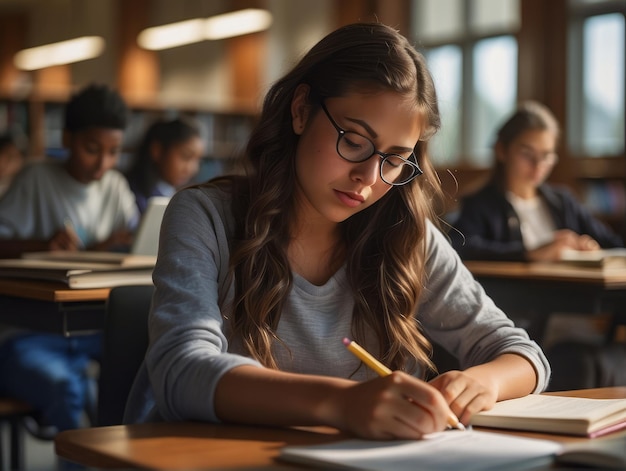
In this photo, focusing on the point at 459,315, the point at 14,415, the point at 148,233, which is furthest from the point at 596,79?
the point at 459,315

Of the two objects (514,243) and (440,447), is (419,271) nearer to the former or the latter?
(440,447)

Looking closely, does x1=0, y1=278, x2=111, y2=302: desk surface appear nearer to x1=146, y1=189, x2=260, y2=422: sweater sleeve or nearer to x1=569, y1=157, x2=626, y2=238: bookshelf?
x1=146, y1=189, x2=260, y2=422: sweater sleeve

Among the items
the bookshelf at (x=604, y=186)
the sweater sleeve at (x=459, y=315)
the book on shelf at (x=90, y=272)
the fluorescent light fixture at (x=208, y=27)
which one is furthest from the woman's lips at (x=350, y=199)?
the fluorescent light fixture at (x=208, y=27)

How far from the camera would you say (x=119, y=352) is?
1501mm

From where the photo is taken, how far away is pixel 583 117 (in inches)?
278

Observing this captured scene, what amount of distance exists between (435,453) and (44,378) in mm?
1808

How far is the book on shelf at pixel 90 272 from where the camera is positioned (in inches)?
75.1

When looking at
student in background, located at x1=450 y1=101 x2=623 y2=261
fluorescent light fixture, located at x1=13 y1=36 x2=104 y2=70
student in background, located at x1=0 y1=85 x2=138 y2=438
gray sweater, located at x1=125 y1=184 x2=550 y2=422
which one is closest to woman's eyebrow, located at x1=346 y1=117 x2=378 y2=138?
gray sweater, located at x1=125 y1=184 x2=550 y2=422

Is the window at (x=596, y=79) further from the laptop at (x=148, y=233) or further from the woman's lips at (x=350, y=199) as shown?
the woman's lips at (x=350, y=199)

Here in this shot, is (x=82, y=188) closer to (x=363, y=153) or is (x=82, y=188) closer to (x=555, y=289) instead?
(x=555, y=289)

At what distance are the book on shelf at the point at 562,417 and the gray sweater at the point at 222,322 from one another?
0.59ft

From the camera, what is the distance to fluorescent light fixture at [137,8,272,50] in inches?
332

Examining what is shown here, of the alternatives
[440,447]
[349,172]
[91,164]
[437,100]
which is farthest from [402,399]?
[91,164]

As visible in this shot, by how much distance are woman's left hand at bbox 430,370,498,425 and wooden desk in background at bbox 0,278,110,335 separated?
0.97 metres
